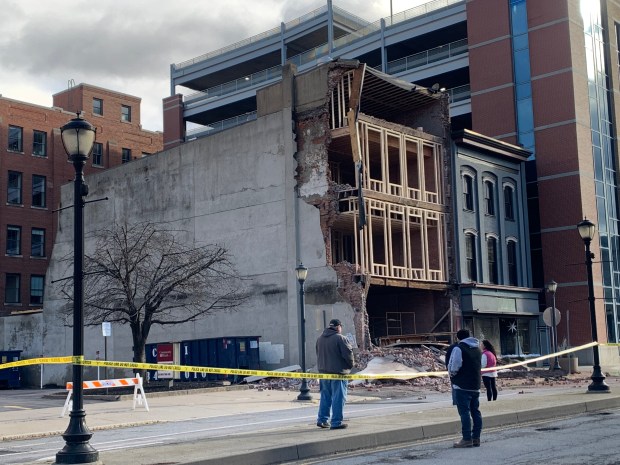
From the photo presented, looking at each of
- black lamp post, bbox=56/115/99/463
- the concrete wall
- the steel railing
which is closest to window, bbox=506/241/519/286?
the concrete wall

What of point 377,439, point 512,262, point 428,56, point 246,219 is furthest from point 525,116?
point 377,439

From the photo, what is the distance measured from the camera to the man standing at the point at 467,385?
461 inches

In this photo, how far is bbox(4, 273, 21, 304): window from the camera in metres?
57.5

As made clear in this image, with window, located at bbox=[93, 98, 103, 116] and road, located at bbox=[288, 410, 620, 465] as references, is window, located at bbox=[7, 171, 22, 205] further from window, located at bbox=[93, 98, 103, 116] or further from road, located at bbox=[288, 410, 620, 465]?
road, located at bbox=[288, 410, 620, 465]

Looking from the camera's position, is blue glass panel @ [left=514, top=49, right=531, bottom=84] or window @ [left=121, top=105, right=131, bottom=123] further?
window @ [left=121, top=105, right=131, bottom=123]

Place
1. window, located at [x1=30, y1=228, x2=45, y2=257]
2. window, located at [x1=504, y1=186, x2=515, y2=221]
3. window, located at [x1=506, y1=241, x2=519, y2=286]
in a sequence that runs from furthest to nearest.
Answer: window, located at [x1=30, y1=228, x2=45, y2=257] < window, located at [x1=504, y1=186, x2=515, y2=221] < window, located at [x1=506, y1=241, x2=519, y2=286]

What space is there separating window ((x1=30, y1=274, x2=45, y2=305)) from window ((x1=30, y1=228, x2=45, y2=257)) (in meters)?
1.67

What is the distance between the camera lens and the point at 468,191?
136 feet

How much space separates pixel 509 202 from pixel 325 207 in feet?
46.8

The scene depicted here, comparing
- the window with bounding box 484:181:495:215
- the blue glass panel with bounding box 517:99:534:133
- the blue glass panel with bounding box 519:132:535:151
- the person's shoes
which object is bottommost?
the person's shoes

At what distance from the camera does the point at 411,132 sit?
37.8 metres

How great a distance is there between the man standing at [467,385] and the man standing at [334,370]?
214cm

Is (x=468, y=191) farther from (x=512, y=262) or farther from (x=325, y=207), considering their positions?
(x=325, y=207)

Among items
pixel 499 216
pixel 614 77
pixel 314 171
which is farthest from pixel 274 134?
pixel 614 77
